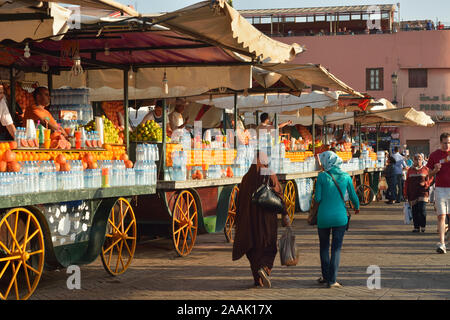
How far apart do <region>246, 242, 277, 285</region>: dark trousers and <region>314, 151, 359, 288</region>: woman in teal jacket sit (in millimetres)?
617

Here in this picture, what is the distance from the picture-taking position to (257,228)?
9.08 m

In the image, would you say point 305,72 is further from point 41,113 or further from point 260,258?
point 41,113

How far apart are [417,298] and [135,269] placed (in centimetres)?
400

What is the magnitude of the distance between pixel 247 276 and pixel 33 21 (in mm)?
4327

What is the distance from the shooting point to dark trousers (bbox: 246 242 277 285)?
8867 millimetres

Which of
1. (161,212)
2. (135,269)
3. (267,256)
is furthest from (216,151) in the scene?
(267,256)

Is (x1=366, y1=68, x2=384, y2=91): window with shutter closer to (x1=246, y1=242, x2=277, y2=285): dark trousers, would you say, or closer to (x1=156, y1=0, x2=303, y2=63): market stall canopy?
(x1=156, y1=0, x2=303, y2=63): market stall canopy

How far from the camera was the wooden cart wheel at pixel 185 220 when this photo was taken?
11.0 meters

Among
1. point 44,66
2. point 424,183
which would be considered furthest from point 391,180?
point 44,66

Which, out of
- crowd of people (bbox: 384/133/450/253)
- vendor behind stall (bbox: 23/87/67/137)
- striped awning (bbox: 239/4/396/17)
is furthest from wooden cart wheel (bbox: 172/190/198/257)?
striped awning (bbox: 239/4/396/17)

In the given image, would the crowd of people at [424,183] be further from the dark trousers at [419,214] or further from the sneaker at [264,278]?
the sneaker at [264,278]

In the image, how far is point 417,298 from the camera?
8078mm

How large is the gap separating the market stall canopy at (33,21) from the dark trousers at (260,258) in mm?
3521

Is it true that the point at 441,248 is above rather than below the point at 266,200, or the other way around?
below
